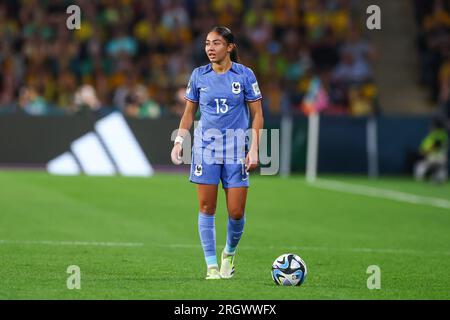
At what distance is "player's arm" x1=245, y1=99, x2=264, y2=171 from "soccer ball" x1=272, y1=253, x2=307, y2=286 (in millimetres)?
865

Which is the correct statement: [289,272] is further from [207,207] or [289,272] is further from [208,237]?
[207,207]

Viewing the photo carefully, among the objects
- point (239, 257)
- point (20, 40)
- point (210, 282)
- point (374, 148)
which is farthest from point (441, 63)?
point (210, 282)

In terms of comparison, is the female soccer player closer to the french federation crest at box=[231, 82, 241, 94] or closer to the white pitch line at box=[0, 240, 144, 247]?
the french federation crest at box=[231, 82, 241, 94]

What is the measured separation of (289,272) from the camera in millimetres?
10156

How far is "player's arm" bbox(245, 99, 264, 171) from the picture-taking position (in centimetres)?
1031

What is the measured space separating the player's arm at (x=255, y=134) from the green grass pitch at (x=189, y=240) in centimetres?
106

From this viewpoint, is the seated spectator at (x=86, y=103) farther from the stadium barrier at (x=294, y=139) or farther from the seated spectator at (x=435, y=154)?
the seated spectator at (x=435, y=154)

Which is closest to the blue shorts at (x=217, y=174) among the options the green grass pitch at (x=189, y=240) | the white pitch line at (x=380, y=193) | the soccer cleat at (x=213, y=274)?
the soccer cleat at (x=213, y=274)

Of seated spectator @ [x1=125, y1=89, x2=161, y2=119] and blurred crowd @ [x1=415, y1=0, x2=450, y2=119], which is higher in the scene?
blurred crowd @ [x1=415, y1=0, x2=450, y2=119]

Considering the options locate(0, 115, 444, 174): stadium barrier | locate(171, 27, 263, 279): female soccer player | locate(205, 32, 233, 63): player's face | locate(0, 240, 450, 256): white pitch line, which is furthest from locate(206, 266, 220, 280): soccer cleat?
locate(0, 115, 444, 174): stadium barrier

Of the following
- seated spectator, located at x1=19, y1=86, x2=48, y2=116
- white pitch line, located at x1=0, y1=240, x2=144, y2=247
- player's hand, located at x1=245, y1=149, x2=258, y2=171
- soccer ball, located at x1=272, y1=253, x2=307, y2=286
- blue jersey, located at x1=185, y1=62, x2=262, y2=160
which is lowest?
white pitch line, located at x1=0, y1=240, x2=144, y2=247

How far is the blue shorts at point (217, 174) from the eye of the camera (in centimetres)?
1043

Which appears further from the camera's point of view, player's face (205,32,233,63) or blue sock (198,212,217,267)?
blue sock (198,212,217,267)
